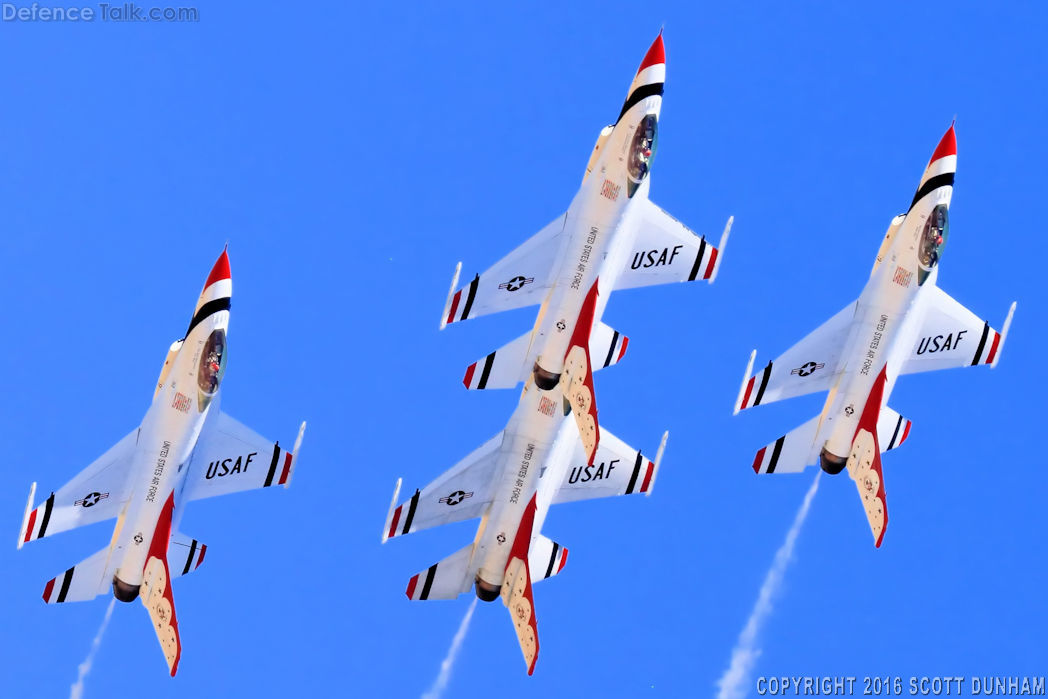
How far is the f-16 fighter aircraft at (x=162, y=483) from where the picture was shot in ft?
163

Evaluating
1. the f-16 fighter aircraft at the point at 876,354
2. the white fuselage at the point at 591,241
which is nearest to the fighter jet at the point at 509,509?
the white fuselage at the point at 591,241

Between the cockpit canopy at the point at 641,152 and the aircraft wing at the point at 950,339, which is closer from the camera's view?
the cockpit canopy at the point at 641,152

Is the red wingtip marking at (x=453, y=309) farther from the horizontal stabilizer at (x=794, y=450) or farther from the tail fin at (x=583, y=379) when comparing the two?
the horizontal stabilizer at (x=794, y=450)

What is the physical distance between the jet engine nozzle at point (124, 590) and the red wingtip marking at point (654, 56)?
47.6 ft

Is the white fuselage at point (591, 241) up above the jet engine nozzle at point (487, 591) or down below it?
above

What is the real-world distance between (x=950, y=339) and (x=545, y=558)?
9742 millimetres

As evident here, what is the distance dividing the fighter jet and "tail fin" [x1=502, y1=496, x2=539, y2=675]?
0.02m

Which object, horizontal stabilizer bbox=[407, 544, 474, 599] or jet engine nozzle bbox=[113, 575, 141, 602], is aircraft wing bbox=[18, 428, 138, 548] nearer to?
jet engine nozzle bbox=[113, 575, 141, 602]

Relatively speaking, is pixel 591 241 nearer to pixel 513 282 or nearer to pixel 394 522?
pixel 513 282

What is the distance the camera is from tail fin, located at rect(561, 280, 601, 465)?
5003cm

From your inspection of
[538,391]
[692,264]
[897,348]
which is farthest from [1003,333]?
[538,391]

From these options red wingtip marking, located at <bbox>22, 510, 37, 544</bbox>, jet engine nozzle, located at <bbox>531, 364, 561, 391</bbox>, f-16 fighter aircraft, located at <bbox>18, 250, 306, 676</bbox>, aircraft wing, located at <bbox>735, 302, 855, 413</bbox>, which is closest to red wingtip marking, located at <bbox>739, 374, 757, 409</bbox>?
aircraft wing, located at <bbox>735, 302, 855, 413</bbox>

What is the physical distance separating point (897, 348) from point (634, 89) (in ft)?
24.8

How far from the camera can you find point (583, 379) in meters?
50.2
